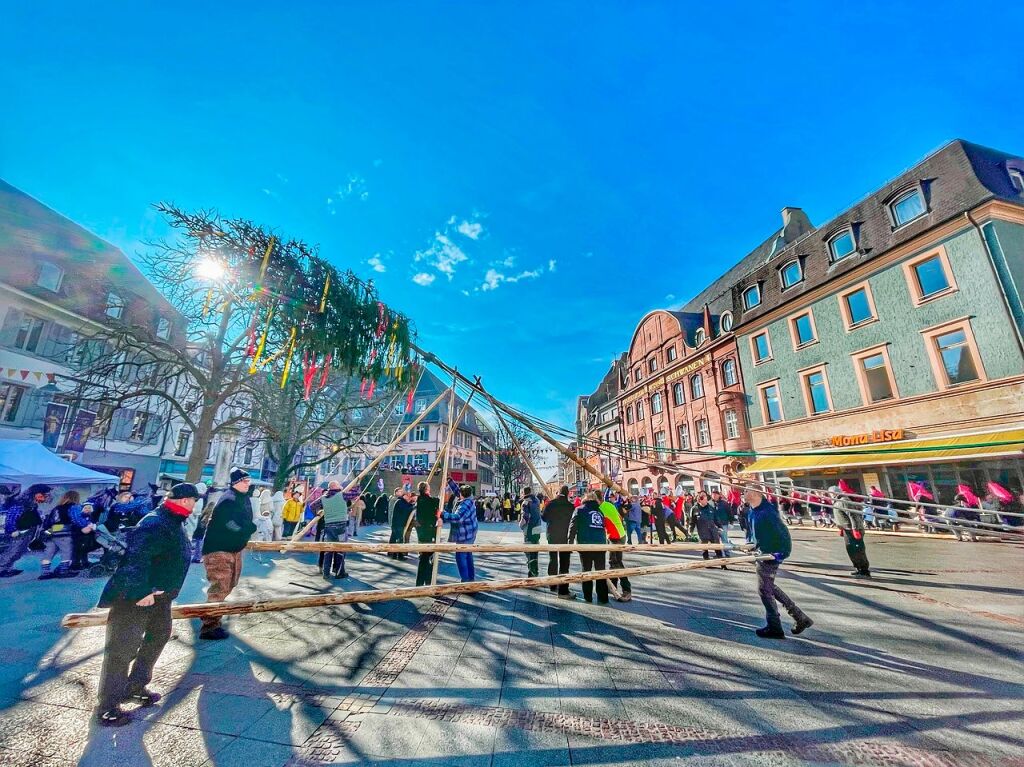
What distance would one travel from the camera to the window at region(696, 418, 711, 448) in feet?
89.4

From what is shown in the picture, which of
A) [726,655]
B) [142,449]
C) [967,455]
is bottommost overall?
[726,655]

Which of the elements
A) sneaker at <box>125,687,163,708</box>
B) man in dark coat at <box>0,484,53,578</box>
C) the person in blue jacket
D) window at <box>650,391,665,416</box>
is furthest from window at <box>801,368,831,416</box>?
man in dark coat at <box>0,484,53,578</box>

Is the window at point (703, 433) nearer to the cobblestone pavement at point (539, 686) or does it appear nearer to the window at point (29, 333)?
the cobblestone pavement at point (539, 686)

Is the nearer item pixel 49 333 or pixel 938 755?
pixel 938 755

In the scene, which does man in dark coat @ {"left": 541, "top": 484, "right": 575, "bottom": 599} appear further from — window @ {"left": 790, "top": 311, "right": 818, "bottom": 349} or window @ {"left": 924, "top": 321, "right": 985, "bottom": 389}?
window @ {"left": 790, "top": 311, "right": 818, "bottom": 349}

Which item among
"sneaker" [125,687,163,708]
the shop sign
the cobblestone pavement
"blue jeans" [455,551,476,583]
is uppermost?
the shop sign

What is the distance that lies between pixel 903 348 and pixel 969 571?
11.4 meters

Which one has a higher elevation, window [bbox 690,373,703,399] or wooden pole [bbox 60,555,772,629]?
window [bbox 690,373,703,399]

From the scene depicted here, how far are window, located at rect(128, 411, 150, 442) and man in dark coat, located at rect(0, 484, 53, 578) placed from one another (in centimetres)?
1772

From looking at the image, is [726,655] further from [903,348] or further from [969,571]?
[903,348]

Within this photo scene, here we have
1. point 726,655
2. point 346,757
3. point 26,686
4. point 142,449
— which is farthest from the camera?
point 142,449

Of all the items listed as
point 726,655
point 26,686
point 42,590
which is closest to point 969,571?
point 726,655

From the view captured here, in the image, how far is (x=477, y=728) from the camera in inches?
129

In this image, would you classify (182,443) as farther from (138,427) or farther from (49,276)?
(49,276)
